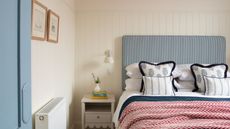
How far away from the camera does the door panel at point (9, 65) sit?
72cm

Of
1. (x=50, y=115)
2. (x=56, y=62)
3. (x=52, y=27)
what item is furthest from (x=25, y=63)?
(x=56, y=62)

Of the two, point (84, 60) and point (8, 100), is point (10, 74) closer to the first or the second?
point (8, 100)

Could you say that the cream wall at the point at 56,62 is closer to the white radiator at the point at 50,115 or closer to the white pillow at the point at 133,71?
the white radiator at the point at 50,115

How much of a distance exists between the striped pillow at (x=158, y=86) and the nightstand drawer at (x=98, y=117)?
714 mm

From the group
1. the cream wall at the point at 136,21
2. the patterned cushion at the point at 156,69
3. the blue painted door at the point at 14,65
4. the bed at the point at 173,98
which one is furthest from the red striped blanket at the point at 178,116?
the cream wall at the point at 136,21

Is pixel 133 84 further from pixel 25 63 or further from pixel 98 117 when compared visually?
pixel 25 63

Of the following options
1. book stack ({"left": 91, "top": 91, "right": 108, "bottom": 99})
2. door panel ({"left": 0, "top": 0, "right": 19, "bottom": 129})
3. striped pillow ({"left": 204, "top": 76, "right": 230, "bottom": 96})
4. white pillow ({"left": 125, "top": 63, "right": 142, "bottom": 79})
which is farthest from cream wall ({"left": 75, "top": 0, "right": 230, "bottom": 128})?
door panel ({"left": 0, "top": 0, "right": 19, "bottom": 129})

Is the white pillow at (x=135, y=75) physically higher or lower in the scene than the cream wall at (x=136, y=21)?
lower

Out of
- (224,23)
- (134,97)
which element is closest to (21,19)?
(134,97)

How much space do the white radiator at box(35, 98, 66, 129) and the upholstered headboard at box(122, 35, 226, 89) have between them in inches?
61.9

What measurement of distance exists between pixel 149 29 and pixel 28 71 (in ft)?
8.98

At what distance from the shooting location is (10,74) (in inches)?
31.0

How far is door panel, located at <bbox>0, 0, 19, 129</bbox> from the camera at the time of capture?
717 millimetres

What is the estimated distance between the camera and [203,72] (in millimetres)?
3039
